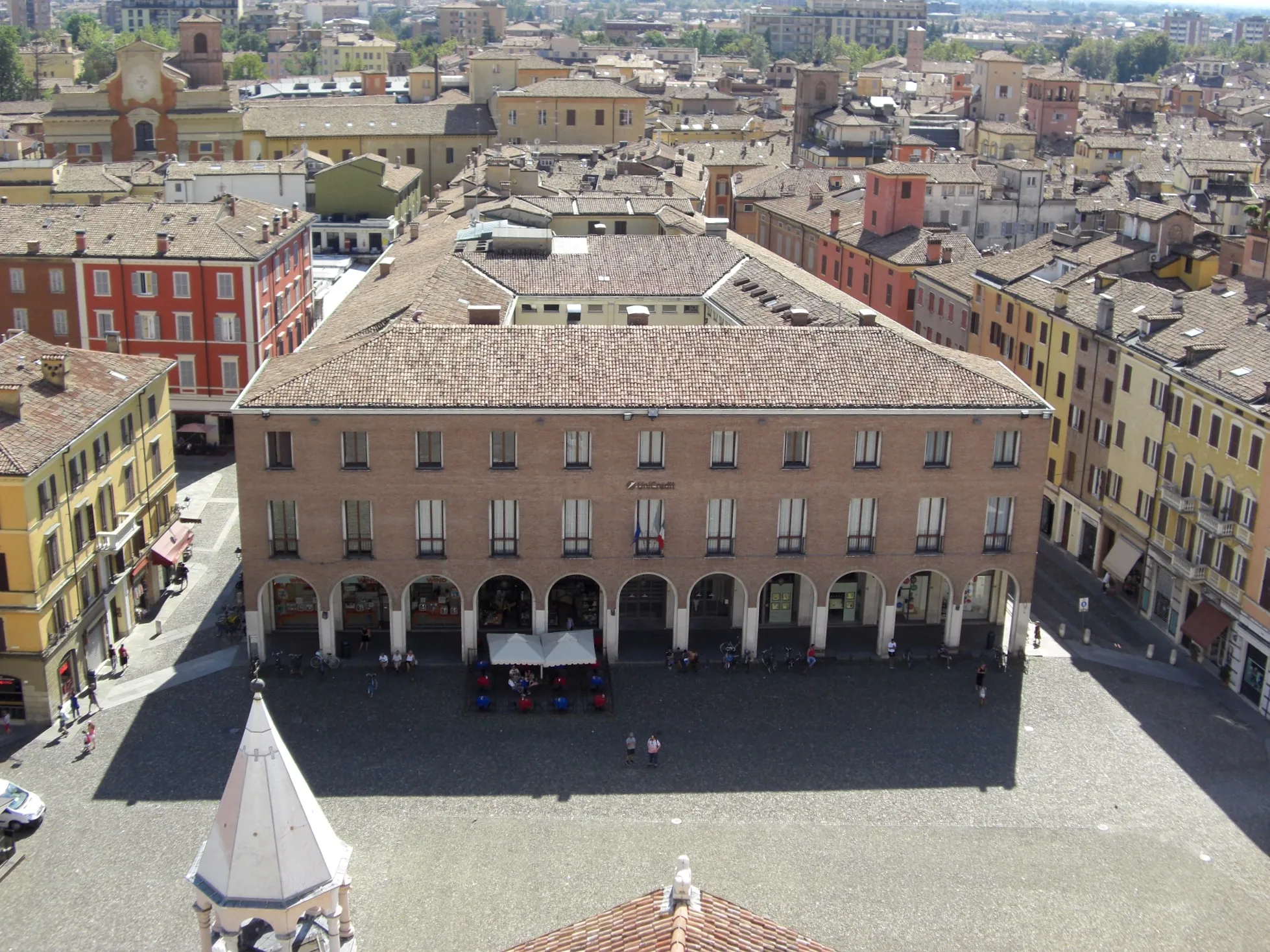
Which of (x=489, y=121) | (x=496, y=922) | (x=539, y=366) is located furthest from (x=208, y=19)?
(x=496, y=922)

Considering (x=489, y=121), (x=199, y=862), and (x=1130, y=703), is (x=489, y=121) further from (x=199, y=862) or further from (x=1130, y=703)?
(x=199, y=862)

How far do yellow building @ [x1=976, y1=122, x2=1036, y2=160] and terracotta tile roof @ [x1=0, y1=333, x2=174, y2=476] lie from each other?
115969 mm

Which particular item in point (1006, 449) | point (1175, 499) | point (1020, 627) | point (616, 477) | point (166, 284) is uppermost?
point (166, 284)

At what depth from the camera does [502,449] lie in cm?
5966

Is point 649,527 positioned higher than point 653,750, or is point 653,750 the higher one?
point 649,527

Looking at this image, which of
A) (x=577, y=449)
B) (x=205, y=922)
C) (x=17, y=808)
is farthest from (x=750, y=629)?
(x=205, y=922)

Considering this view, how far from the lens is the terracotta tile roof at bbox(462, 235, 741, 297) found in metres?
83.0

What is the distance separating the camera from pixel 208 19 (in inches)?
6511

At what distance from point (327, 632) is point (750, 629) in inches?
690

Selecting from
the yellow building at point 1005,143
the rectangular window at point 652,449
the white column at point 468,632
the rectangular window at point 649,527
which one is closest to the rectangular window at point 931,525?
the rectangular window at point 649,527

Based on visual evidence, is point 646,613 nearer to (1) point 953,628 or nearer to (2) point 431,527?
(2) point 431,527

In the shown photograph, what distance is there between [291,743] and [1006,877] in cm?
2563

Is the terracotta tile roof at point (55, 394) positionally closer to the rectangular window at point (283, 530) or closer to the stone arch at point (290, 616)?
the rectangular window at point (283, 530)

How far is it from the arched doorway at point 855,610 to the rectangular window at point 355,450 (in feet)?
68.7
